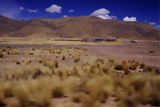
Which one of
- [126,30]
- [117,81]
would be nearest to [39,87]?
[117,81]

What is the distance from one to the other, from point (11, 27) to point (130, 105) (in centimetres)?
21361

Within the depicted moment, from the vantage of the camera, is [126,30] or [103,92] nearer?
[103,92]

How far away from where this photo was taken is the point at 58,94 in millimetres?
5934

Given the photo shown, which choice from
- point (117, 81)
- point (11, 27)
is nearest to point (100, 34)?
point (11, 27)

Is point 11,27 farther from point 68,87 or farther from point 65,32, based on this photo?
point 68,87

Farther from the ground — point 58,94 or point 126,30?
point 126,30

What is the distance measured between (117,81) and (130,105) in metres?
2.26

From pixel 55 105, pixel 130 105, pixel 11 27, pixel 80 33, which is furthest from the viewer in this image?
pixel 11 27

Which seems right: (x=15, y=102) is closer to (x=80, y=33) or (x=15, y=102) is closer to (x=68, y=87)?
(x=68, y=87)

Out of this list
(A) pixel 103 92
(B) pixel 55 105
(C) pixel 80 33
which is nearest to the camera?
(B) pixel 55 105

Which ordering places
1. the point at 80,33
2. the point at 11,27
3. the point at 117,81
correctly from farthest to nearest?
the point at 11,27 < the point at 80,33 < the point at 117,81

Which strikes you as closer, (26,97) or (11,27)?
(26,97)

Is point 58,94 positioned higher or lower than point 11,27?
lower

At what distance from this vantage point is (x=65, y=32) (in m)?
189
